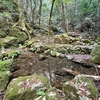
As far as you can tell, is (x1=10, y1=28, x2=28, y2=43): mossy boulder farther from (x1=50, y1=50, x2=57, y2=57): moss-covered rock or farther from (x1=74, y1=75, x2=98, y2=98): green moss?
(x1=74, y1=75, x2=98, y2=98): green moss

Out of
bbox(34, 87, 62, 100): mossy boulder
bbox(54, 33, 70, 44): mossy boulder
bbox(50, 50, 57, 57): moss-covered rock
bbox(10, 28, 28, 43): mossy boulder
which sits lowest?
bbox(34, 87, 62, 100): mossy boulder

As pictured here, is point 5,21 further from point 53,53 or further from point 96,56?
point 96,56

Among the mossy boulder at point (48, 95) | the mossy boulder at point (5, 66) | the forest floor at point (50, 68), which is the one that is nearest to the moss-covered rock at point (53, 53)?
the forest floor at point (50, 68)

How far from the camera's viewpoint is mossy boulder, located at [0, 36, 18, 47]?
878cm

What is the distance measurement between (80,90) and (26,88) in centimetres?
124

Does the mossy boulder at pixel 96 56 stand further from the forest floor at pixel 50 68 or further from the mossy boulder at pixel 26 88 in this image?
the mossy boulder at pixel 26 88

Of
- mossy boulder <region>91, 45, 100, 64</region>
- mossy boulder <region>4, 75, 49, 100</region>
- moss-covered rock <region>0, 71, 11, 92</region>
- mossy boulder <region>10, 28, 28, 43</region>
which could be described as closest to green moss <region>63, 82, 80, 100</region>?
mossy boulder <region>4, 75, 49, 100</region>

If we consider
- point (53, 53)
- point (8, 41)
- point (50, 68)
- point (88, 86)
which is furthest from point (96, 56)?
point (8, 41)

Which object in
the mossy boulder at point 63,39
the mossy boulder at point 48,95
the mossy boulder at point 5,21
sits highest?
the mossy boulder at point 5,21

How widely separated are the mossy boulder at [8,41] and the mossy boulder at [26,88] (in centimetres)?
535

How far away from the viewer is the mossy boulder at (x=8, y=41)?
28.8ft

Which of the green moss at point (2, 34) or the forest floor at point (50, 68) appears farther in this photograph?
the green moss at point (2, 34)

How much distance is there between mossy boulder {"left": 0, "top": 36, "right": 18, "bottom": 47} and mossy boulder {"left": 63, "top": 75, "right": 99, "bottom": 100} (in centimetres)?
607

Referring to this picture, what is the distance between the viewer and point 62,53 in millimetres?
8023
